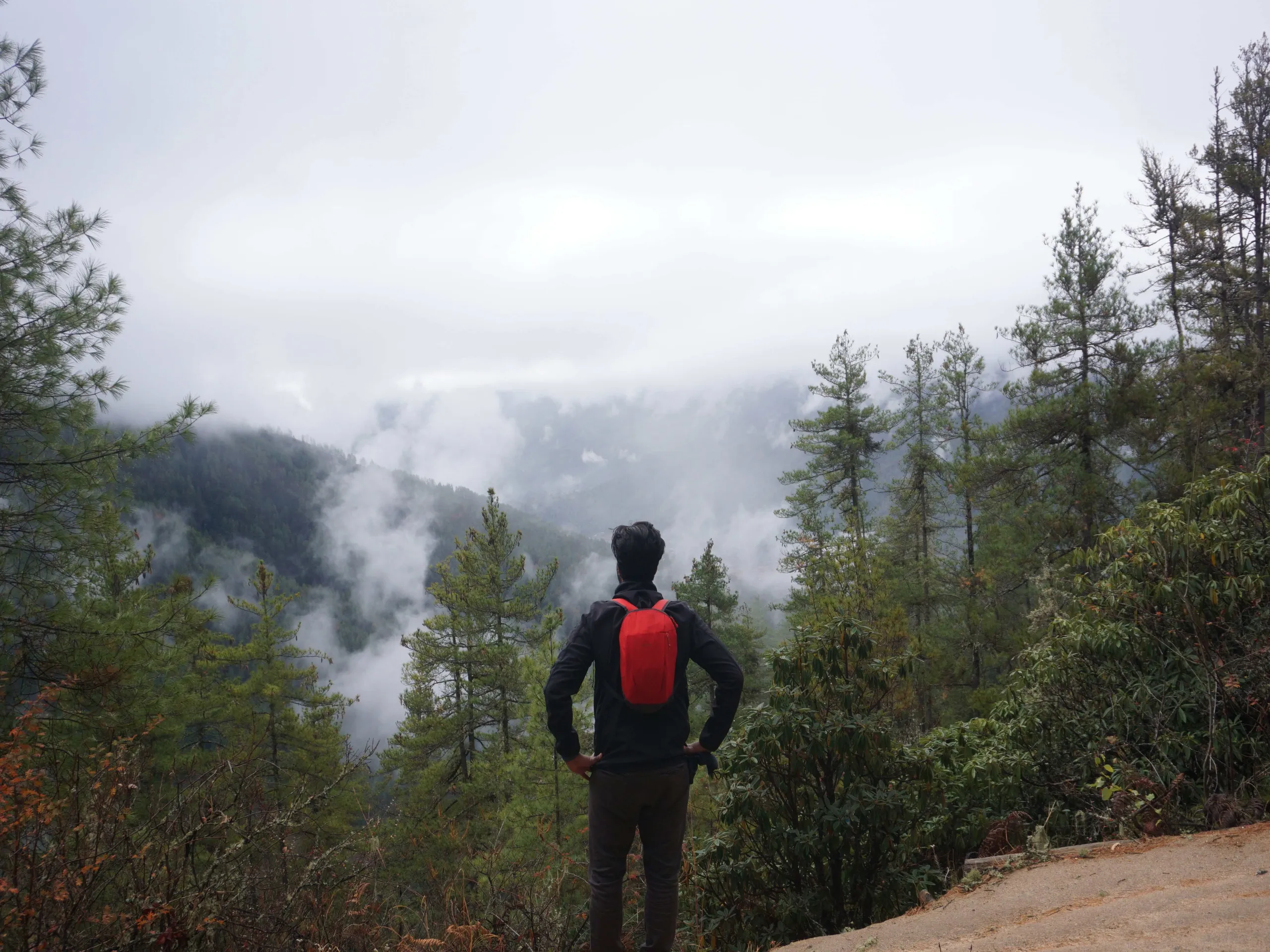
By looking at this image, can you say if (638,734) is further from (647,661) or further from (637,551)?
(637,551)

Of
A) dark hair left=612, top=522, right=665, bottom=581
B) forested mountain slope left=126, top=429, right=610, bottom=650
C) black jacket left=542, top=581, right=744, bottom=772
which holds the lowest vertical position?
black jacket left=542, top=581, right=744, bottom=772

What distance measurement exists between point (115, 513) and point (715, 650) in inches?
267

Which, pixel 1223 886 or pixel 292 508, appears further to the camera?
pixel 292 508

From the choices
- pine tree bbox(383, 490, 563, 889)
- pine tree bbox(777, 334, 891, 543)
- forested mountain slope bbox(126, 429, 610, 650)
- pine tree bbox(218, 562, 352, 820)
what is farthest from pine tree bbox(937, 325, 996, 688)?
forested mountain slope bbox(126, 429, 610, 650)

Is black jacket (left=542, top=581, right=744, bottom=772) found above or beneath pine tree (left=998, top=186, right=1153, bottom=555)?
beneath

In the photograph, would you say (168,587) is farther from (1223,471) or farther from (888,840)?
(1223,471)

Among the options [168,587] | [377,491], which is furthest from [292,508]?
[168,587]

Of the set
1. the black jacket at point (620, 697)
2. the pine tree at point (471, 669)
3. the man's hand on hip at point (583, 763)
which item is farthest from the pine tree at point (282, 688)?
the black jacket at point (620, 697)

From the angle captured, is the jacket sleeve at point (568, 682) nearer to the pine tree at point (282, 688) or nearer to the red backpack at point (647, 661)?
the red backpack at point (647, 661)

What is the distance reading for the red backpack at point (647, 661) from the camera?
3031mm

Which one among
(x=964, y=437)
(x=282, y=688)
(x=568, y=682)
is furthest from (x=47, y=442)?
(x=964, y=437)

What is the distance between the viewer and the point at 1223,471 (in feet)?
18.6

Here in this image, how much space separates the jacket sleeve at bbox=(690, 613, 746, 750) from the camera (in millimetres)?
3227

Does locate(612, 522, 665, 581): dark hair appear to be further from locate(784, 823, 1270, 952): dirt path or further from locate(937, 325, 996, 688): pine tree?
locate(937, 325, 996, 688): pine tree
